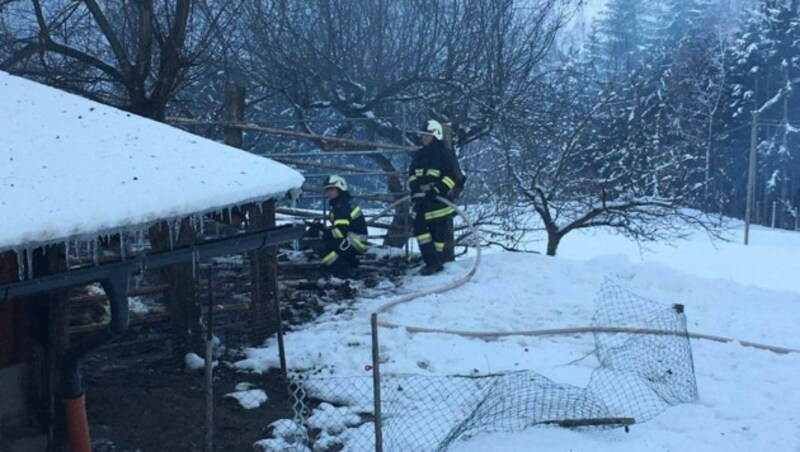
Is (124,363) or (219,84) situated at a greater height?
(219,84)

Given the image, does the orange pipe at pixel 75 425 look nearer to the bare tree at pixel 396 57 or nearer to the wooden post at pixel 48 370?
the wooden post at pixel 48 370

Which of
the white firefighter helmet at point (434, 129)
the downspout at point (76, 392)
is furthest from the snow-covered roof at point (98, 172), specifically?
the white firefighter helmet at point (434, 129)

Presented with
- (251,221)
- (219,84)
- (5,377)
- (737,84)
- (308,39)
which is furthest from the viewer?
(737,84)

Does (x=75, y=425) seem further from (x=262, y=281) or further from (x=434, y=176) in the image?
(x=434, y=176)

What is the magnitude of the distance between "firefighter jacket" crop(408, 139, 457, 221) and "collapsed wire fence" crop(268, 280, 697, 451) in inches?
153

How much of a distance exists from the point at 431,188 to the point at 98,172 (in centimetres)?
689

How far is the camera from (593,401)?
6105mm

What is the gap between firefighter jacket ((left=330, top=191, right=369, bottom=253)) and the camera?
35.1ft

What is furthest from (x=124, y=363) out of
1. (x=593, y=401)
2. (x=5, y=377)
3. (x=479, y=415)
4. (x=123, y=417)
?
(x=593, y=401)

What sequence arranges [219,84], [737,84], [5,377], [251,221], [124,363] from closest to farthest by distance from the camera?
[5,377] < [124,363] < [251,221] < [219,84] < [737,84]

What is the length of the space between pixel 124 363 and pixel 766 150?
1734 inches

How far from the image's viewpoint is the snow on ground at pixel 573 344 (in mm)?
5691

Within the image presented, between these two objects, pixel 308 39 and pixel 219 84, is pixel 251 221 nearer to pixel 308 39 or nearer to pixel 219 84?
pixel 308 39

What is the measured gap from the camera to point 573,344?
26.3ft
